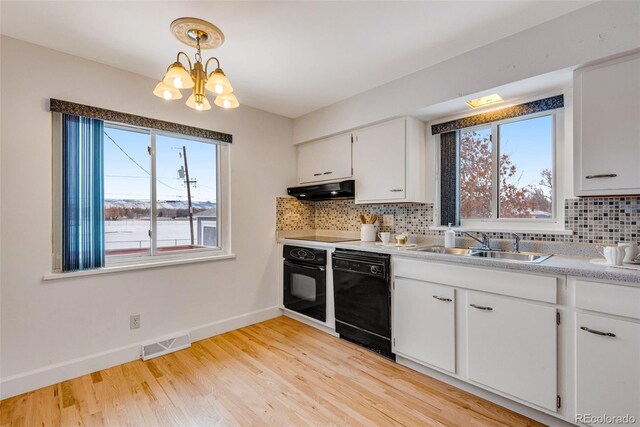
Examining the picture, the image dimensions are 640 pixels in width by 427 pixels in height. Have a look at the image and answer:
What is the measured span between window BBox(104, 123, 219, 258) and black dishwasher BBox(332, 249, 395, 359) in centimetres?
139

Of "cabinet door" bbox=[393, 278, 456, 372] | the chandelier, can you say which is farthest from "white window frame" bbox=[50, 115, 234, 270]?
"cabinet door" bbox=[393, 278, 456, 372]

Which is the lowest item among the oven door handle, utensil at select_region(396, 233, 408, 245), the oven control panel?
the oven door handle

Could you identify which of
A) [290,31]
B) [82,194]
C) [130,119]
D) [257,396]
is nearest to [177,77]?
[290,31]

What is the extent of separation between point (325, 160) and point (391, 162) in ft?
2.88

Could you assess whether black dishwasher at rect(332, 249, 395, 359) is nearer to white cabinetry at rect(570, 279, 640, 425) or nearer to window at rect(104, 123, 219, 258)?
white cabinetry at rect(570, 279, 640, 425)

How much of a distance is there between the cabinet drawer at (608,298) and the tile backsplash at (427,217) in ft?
2.11

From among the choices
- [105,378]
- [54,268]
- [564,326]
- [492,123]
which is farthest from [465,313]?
[54,268]

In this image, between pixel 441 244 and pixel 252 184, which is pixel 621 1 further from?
pixel 252 184

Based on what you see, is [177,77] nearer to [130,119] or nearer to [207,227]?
[130,119]

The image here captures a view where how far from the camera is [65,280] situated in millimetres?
2145

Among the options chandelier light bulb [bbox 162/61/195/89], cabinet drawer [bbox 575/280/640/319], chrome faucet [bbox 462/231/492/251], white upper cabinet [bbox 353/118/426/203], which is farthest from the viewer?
white upper cabinet [bbox 353/118/426/203]

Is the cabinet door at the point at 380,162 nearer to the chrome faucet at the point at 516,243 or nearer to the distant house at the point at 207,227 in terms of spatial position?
the chrome faucet at the point at 516,243

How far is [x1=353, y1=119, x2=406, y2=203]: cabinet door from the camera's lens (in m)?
2.68

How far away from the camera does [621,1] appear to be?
1575 millimetres
